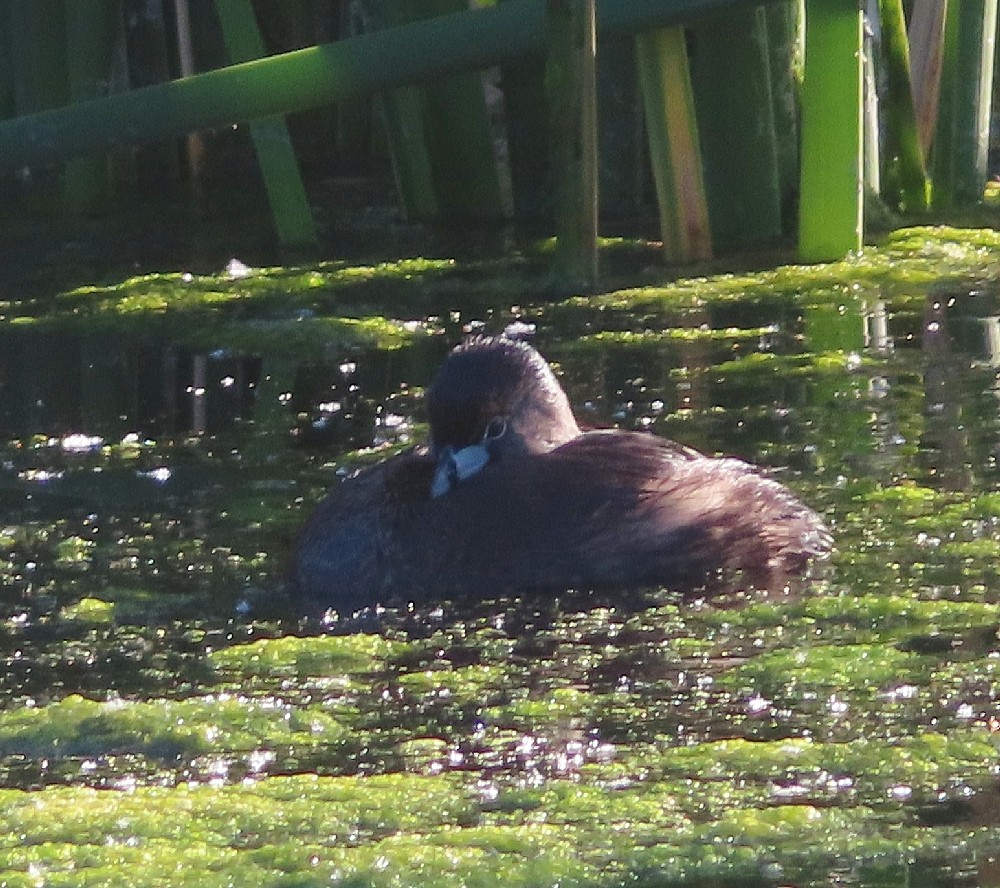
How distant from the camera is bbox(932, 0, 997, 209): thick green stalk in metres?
8.09

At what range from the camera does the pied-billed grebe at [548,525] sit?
517 cm

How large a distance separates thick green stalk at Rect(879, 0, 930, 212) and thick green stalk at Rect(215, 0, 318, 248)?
2123 millimetres

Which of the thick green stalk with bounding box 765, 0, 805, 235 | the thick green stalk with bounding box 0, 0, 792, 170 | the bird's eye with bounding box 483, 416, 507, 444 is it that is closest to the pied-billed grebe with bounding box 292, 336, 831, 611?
the bird's eye with bounding box 483, 416, 507, 444

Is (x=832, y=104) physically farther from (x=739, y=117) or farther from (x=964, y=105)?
(x=964, y=105)

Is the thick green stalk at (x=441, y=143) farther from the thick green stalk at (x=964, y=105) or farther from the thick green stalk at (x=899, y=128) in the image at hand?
the thick green stalk at (x=964, y=105)

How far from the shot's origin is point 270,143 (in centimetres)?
854

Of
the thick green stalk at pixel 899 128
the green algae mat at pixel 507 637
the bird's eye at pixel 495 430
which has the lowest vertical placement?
the green algae mat at pixel 507 637

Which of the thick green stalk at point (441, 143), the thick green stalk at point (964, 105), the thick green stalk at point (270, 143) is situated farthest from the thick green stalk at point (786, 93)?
the thick green stalk at point (270, 143)

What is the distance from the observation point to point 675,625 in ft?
15.9

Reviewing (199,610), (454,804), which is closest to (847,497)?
(199,610)

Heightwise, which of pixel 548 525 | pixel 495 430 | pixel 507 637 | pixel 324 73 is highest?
pixel 324 73

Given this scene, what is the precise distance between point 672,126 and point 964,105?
1.13 metres

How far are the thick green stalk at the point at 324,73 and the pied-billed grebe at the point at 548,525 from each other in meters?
2.12

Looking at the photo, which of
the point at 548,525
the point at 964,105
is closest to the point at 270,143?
the point at 964,105
